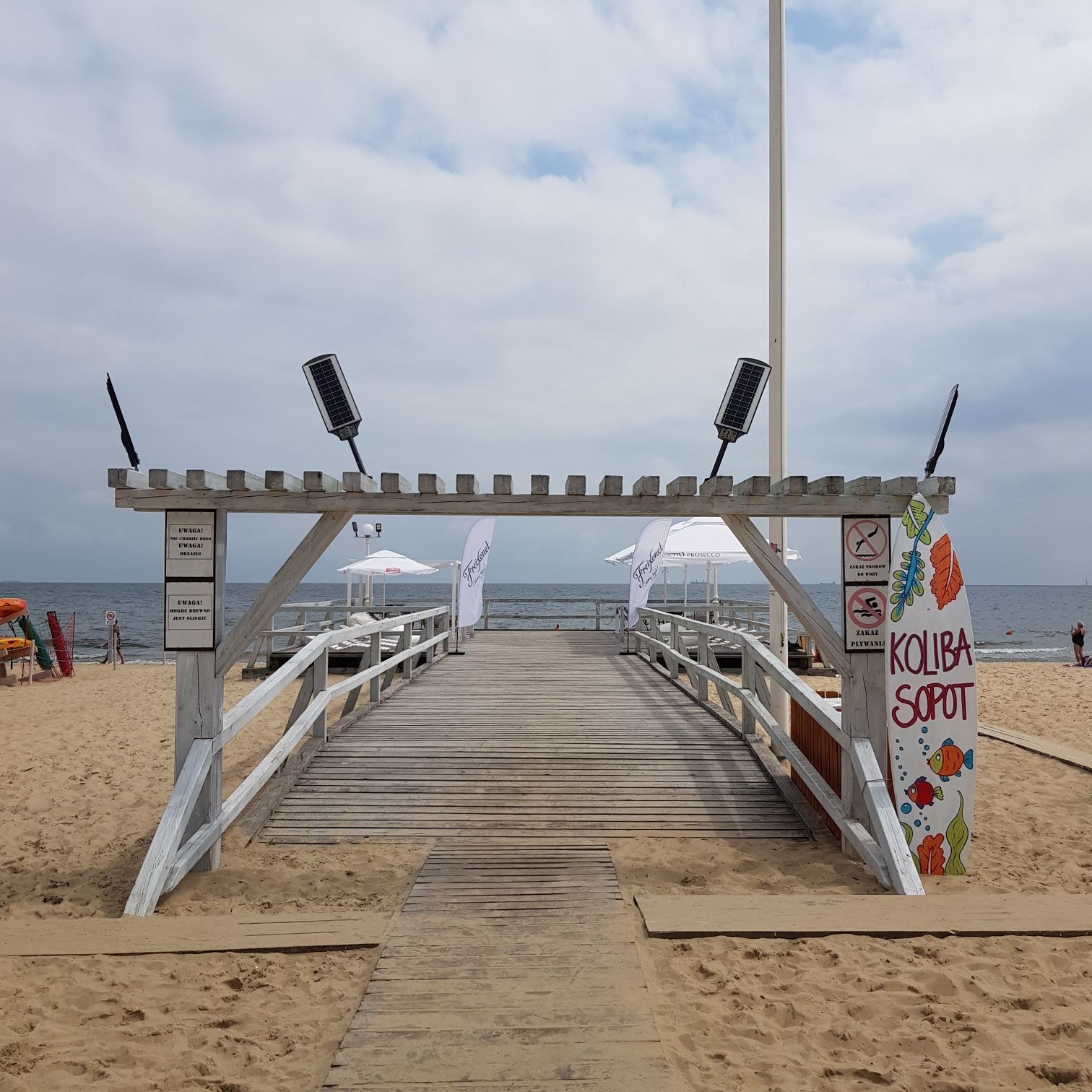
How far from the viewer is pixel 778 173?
8.83m

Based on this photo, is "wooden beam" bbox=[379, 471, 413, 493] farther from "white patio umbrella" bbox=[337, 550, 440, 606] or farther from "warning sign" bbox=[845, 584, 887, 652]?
"white patio umbrella" bbox=[337, 550, 440, 606]

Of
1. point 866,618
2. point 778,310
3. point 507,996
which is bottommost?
point 507,996

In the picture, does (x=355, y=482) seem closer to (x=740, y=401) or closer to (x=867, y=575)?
(x=740, y=401)

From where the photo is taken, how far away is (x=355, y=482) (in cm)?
467

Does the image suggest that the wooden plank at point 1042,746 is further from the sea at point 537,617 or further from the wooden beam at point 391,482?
the wooden beam at point 391,482

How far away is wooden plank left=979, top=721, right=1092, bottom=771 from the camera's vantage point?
750 cm

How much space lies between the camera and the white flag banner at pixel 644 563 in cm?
1224

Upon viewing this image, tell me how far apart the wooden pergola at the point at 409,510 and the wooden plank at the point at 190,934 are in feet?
2.31

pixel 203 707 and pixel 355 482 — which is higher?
pixel 355 482

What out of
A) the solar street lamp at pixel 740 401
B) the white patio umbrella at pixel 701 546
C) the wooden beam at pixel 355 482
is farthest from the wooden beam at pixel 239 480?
the white patio umbrella at pixel 701 546

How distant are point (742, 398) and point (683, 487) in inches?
30.0

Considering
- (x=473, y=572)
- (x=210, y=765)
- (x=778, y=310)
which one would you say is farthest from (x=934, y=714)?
(x=473, y=572)

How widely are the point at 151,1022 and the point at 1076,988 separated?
11.7ft

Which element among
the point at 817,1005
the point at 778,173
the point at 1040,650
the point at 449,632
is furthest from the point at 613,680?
the point at 1040,650
